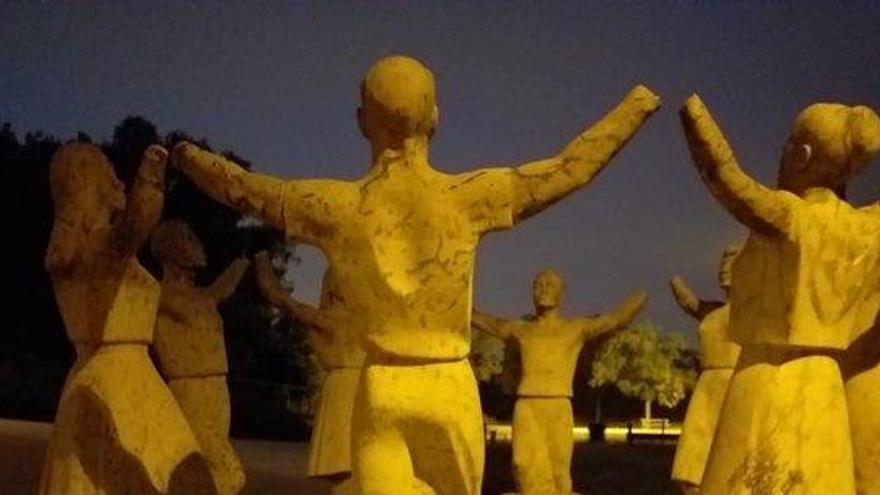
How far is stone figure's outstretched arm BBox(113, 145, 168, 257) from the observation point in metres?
6.52

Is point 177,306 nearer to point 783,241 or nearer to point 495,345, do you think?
point 783,241

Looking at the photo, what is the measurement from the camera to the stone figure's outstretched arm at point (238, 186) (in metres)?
5.84

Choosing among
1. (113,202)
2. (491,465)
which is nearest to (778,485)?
(113,202)

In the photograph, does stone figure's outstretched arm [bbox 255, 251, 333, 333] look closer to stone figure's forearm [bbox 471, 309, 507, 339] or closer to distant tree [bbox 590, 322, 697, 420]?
stone figure's forearm [bbox 471, 309, 507, 339]

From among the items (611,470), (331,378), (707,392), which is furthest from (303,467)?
(707,392)

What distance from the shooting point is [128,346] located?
7094mm

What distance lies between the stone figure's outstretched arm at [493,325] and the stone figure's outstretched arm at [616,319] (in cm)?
65

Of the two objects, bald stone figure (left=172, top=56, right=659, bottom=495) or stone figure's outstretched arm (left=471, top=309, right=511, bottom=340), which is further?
stone figure's outstretched arm (left=471, top=309, right=511, bottom=340)

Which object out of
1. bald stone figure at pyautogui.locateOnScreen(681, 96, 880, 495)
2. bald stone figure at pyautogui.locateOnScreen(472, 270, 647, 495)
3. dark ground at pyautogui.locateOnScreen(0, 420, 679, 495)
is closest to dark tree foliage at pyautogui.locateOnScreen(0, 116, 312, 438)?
dark ground at pyautogui.locateOnScreen(0, 420, 679, 495)

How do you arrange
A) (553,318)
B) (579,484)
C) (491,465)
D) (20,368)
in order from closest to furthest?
(553,318) < (579,484) < (491,465) < (20,368)

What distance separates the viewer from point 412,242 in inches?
227

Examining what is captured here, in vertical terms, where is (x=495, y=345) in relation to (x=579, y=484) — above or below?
above

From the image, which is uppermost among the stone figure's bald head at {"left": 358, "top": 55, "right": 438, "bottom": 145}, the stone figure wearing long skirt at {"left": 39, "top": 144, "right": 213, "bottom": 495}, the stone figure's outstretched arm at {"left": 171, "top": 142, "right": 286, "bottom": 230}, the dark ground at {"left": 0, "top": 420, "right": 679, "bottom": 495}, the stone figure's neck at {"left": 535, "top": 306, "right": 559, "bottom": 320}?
the stone figure's bald head at {"left": 358, "top": 55, "right": 438, "bottom": 145}

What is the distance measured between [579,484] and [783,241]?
11.1 metres
